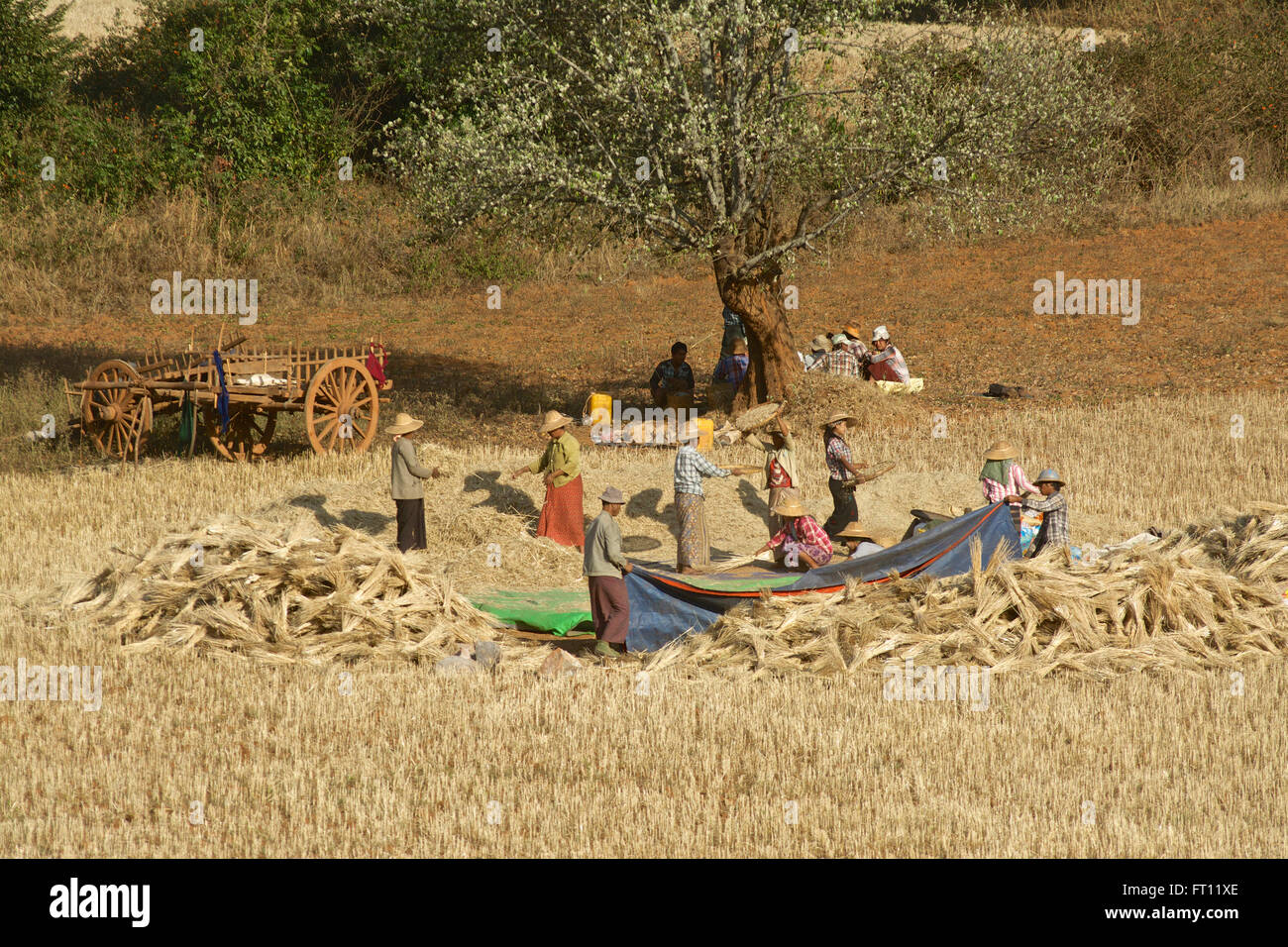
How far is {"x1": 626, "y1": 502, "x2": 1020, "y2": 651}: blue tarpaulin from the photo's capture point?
1077cm

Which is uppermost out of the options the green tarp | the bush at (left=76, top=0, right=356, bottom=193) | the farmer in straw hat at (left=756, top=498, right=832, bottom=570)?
the bush at (left=76, top=0, right=356, bottom=193)

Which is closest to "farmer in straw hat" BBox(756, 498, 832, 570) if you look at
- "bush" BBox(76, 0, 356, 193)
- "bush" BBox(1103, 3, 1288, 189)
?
"bush" BBox(76, 0, 356, 193)

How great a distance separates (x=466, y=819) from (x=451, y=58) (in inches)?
547

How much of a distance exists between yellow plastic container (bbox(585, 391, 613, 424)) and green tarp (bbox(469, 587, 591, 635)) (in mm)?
6392

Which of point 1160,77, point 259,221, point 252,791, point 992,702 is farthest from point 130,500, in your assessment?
point 1160,77

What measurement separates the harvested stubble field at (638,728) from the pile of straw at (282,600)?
0.04 m

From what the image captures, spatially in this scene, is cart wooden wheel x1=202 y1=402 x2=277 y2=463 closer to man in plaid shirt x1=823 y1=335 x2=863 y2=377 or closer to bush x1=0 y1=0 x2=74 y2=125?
man in plaid shirt x1=823 y1=335 x2=863 y2=377

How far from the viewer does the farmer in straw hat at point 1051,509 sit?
38.9 feet

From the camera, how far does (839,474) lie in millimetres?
13500

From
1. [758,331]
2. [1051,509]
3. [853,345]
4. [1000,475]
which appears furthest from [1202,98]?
[1051,509]

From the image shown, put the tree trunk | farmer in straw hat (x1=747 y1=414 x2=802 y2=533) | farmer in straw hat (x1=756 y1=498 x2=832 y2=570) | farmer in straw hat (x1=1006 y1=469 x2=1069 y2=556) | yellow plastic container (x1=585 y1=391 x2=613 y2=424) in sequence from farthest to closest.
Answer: yellow plastic container (x1=585 y1=391 x2=613 y2=424), the tree trunk, farmer in straw hat (x1=747 y1=414 x2=802 y2=533), farmer in straw hat (x1=756 y1=498 x2=832 y2=570), farmer in straw hat (x1=1006 y1=469 x2=1069 y2=556)

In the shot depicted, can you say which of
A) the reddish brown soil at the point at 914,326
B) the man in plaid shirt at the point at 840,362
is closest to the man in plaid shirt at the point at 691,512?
the man in plaid shirt at the point at 840,362

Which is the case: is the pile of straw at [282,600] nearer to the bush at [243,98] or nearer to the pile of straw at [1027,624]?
the pile of straw at [1027,624]

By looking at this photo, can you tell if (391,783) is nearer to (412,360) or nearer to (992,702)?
(992,702)
